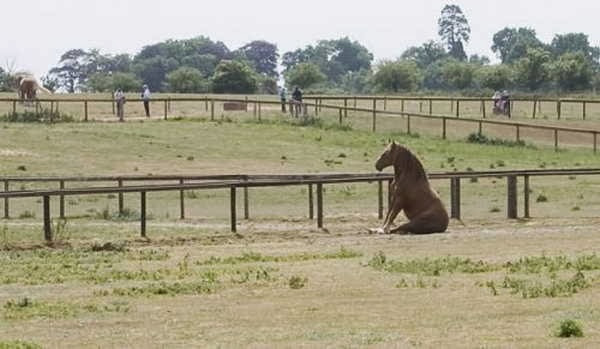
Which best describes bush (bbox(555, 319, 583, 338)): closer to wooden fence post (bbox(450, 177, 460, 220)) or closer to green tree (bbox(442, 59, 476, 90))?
wooden fence post (bbox(450, 177, 460, 220))

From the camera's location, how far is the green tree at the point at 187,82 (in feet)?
359

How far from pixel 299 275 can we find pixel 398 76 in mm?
96111

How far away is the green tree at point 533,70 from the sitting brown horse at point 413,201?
84.3 m

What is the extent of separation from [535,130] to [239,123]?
12.5m

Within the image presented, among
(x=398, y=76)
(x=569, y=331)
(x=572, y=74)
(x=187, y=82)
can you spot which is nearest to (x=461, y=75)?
(x=398, y=76)

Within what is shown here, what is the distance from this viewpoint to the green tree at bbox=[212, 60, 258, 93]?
102 m

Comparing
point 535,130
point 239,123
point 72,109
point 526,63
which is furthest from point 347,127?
point 526,63

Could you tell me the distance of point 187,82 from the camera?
11088cm

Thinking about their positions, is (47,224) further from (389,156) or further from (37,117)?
(37,117)

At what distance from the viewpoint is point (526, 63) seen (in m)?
110

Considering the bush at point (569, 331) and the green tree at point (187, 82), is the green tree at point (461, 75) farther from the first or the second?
the bush at point (569, 331)

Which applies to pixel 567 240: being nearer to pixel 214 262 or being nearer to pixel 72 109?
pixel 214 262

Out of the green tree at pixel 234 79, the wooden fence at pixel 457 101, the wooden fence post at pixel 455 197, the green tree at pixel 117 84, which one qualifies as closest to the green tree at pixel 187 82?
the green tree at pixel 117 84

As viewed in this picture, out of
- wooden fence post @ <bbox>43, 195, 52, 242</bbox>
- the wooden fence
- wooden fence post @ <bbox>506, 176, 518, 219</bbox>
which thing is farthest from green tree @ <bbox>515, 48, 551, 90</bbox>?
wooden fence post @ <bbox>43, 195, 52, 242</bbox>
